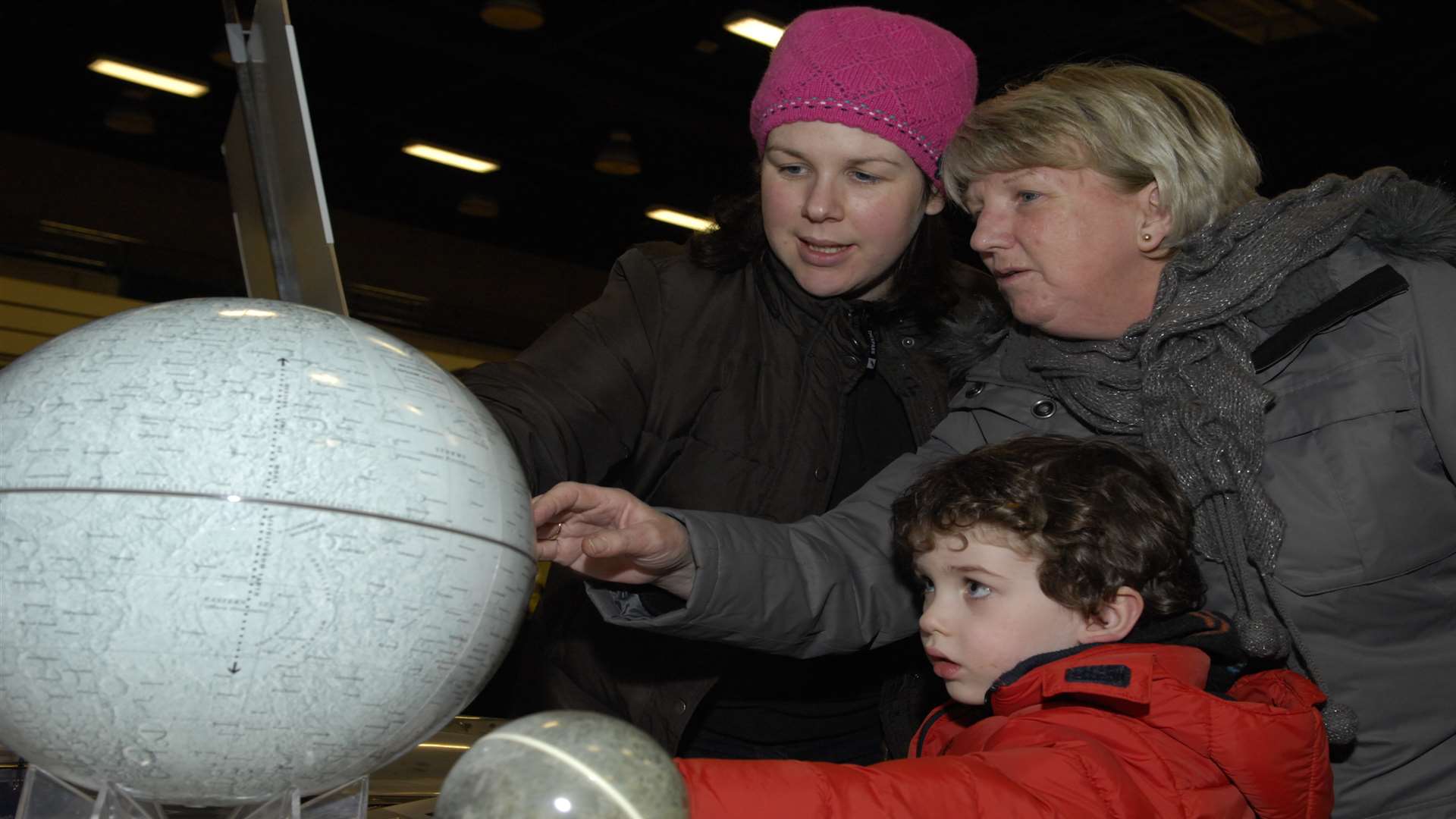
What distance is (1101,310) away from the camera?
1.73 meters

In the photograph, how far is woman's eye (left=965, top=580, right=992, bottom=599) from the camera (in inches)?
61.0

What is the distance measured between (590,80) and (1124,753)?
24.4ft

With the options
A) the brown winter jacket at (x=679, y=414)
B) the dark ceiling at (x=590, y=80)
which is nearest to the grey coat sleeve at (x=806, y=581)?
the brown winter jacket at (x=679, y=414)

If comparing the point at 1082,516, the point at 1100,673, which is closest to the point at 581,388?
the point at 1082,516

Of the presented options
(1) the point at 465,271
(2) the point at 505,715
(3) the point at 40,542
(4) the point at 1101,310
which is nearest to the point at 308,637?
(3) the point at 40,542

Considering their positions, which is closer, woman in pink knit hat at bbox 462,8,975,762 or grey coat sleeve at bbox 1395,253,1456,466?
grey coat sleeve at bbox 1395,253,1456,466

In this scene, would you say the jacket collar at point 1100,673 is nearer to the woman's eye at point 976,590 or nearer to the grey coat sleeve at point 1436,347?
the woman's eye at point 976,590

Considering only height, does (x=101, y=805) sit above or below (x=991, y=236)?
below

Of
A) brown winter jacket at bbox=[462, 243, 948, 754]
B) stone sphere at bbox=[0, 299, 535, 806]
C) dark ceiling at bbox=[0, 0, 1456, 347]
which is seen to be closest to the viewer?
stone sphere at bbox=[0, 299, 535, 806]

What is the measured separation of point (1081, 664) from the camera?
1.39m

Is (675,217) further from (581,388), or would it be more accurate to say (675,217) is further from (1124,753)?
(1124,753)

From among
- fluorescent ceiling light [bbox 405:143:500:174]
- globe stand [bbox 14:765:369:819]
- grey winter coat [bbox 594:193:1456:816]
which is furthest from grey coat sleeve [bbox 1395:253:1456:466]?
fluorescent ceiling light [bbox 405:143:500:174]

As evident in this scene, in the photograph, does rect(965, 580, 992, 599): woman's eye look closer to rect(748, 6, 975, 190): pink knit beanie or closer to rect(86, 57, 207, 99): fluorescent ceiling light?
rect(748, 6, 975, 190): pink knit beanie

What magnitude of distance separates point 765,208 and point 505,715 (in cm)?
102
